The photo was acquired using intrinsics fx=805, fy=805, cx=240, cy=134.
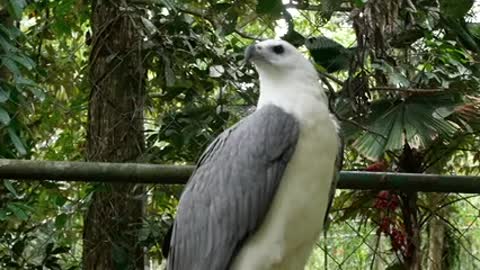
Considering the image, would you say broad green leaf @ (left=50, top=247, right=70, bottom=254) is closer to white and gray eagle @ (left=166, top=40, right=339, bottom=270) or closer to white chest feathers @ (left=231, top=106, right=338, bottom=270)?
white and gray eagle @ (left=166, top=40, right=339, bottom=270)

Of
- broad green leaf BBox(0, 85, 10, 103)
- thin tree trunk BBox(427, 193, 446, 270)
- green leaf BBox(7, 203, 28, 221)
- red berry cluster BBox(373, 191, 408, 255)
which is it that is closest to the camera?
broad green leaf BBox(0, 85, 10, 103)

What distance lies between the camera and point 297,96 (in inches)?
65.9

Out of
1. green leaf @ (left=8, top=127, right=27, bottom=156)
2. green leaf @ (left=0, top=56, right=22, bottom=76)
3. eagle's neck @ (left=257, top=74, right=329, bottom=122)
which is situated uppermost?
green leaf @ (left=0, top=56, right=22, bottom=76)

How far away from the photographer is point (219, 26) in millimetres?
2418

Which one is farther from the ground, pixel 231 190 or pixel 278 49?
pixel 278 49

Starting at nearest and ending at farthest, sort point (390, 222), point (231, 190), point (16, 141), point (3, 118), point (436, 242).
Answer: point (231, 190) < point (3, 118) < point (16, 141) < point (390, 222) < point (436, 242)

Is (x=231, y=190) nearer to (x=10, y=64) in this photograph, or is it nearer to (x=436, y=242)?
(x=10, y=64)

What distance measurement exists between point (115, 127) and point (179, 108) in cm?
26

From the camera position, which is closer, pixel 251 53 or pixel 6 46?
pixel 251 53

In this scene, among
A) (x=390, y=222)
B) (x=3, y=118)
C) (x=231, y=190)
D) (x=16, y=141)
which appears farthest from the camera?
(x=390, y=222)

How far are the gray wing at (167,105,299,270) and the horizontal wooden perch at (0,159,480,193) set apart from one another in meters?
0.06

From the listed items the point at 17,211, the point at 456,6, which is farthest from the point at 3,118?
the point at 456,6

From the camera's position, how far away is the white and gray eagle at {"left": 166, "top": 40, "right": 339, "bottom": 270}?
1.60 meters

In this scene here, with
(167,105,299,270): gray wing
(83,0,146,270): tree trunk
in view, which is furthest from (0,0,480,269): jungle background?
(167,105,299,270): gray wing
